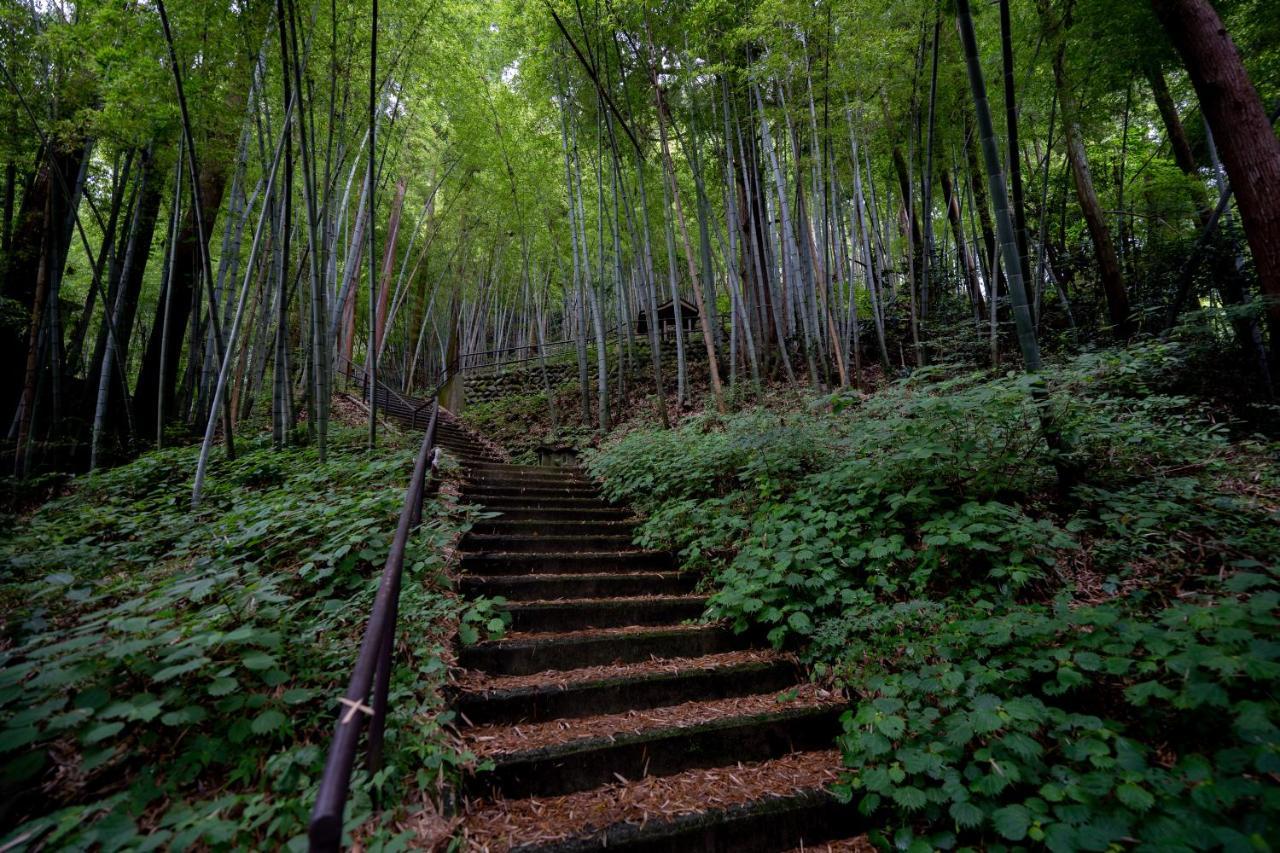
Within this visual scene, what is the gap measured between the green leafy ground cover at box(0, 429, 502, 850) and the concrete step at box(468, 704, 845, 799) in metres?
0.25

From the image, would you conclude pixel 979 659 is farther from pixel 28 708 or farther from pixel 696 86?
pixel 696 86

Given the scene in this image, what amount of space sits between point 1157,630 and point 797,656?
1.29 m

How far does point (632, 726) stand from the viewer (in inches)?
77.8

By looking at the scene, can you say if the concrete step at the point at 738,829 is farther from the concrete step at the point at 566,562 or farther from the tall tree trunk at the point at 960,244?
the tall tree trunk at the point at 960,244

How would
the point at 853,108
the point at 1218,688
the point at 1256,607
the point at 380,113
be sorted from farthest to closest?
the point at 380,113 < the point at 853,108 < the point at 1256,607 < the point at 1218,688

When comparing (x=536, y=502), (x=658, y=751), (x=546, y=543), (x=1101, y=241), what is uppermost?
(x=1101, y=241)

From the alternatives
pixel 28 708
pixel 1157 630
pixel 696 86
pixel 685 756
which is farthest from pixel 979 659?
pixel 696 86

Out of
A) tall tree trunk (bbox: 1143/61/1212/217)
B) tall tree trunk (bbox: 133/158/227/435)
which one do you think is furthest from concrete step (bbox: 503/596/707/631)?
tall tree trunk (bbox: 1143/61/1212/217)

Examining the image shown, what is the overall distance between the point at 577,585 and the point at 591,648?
2.16ft

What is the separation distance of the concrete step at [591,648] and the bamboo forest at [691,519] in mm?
19

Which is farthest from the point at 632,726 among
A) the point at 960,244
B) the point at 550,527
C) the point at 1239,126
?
the point at 960,244

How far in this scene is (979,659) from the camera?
185 cm

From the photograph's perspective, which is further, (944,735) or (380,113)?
(380,113)

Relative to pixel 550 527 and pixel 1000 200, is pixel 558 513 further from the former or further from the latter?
pixel 1000 200
